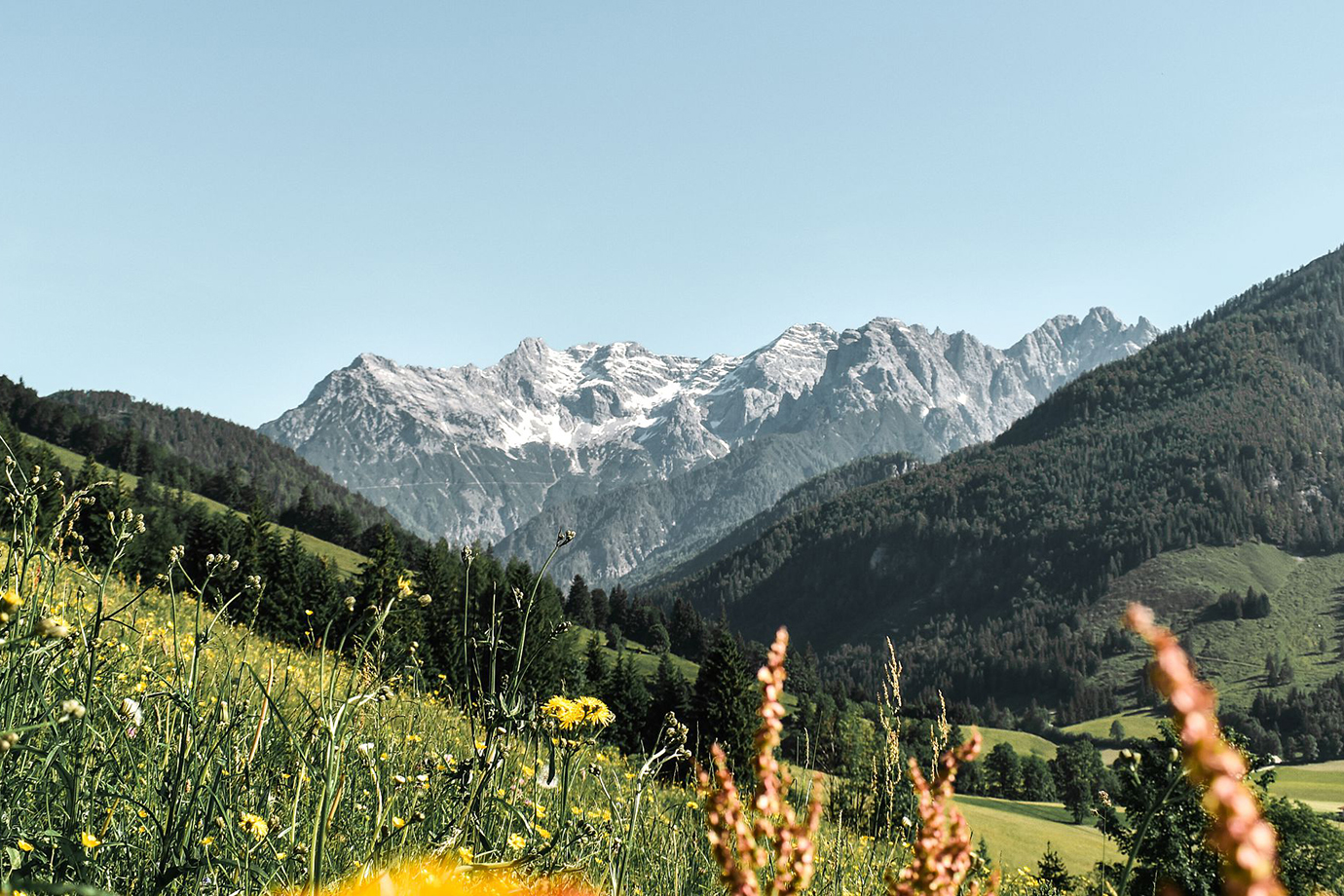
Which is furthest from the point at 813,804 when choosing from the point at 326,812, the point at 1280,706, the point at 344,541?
the point at 1280,706

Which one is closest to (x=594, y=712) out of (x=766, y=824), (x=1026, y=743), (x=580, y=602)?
(x=766, y=824)

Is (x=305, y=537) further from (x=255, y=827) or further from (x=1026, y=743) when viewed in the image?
(x=255, y=827)

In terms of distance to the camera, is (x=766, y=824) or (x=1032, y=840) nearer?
(x=766, y=824)

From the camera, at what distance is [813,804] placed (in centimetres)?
178

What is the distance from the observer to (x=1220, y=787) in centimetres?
66

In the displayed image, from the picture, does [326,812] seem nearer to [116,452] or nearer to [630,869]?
[630,869]

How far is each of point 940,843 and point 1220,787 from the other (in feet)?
3.71

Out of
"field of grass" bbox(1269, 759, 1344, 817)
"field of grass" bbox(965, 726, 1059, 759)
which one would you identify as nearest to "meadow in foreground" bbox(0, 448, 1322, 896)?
"field of grass" bbox(1269, 759, 1344, 817)

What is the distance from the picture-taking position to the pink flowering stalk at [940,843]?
62.9 inches

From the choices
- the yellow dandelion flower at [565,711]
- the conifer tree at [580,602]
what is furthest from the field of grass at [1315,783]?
the yellow dandelion flower at [565,711]

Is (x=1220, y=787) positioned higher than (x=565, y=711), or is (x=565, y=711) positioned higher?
(x=1220, y=787)

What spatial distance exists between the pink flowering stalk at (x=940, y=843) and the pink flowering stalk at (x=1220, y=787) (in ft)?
2.76

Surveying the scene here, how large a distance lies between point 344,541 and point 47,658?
587 feet

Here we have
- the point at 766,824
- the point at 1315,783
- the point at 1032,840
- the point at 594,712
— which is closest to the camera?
the point at 766,824
